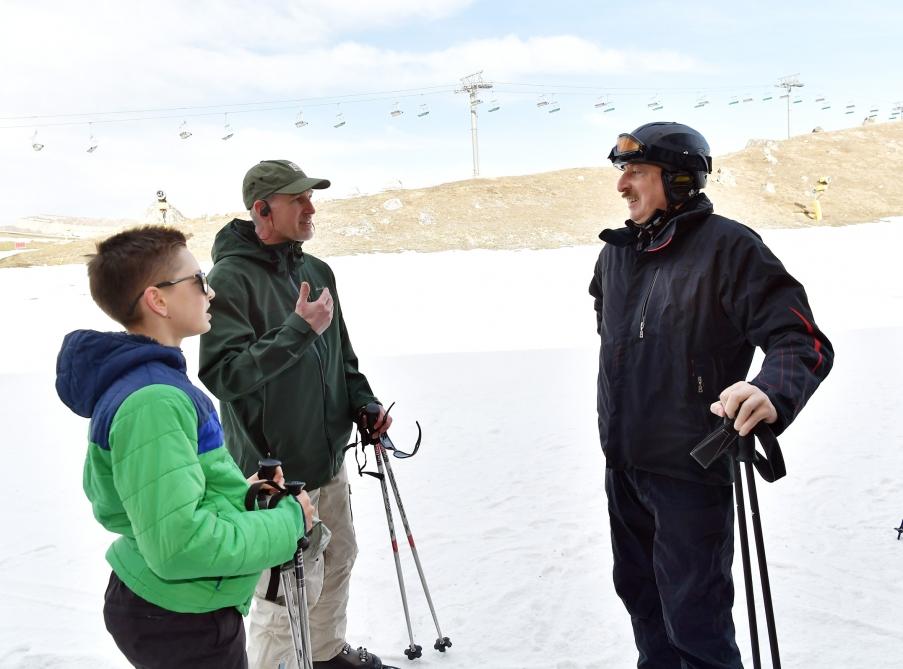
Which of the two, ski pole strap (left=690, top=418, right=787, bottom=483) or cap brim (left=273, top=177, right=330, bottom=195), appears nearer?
ski pole strap (left=690, top=418, right=787, bottom=483)

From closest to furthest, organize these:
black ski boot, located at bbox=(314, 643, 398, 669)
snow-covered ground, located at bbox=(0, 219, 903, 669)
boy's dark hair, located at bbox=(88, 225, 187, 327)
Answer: boy's dark hair, located at bbox=(88, 225, 187, 327) → black ski boot, located at bbox=(314, 643, 398, 669) → snow-covered ground, located at bbox=(0, 219, 903, 669)

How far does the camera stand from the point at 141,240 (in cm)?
199

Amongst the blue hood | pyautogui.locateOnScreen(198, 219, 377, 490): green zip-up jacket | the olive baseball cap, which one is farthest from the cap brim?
the blue hood

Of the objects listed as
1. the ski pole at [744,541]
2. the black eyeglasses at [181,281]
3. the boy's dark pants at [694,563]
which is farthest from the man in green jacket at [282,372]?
the ski pole at [744,541]

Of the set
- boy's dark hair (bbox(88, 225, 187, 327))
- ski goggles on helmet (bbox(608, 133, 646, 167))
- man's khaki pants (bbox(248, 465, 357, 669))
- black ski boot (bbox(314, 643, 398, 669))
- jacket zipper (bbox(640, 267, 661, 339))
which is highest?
ski goggles on helmet (bbox(608, 133, 646, 167))

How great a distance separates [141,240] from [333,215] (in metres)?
29.7

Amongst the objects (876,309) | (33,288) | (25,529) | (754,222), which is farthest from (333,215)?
(25,529)

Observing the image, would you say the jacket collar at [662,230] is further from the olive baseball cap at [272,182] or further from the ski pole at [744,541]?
the olive baseball cap at [272,182]

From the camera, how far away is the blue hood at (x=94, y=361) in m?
1.84

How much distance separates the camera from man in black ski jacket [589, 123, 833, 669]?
2.41 m

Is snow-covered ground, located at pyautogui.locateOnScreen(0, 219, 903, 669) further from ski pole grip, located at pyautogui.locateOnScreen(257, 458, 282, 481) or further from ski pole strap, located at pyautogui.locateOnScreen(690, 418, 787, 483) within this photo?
ski pole grip, located at pyautogui.locateOnScreen(257, 458, 282, 481)

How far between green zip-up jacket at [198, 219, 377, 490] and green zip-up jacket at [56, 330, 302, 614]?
78 centimetres

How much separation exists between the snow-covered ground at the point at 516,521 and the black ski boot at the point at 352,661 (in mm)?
224

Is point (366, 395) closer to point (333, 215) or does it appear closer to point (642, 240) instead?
Result: point (642, 240)
